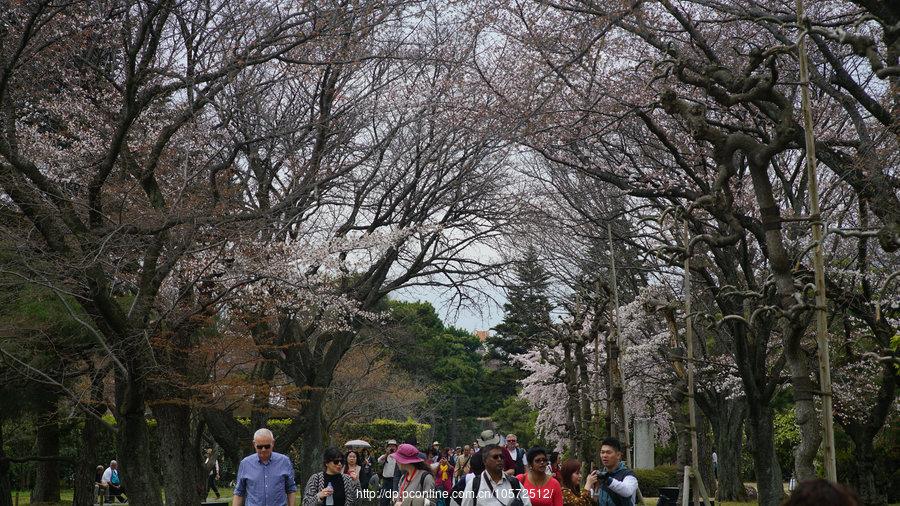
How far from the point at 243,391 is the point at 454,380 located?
134 ft

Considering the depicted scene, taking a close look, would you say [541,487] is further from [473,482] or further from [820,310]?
[820,310]

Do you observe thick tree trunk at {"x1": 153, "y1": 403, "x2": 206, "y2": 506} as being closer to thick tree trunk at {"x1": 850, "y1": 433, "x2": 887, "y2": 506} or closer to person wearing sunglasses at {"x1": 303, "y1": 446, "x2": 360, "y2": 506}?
person wearing sunglasses at {"x1": 303, "y1": 446, "x2": 360, "y2": 506}

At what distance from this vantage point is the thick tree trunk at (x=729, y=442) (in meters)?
25.7

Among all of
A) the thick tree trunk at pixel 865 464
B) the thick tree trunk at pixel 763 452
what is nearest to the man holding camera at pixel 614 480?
the thick tree trunk at pixel 763 452

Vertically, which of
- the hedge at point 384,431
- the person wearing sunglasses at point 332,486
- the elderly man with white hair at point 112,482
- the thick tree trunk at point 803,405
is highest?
the hedge at point 384,431

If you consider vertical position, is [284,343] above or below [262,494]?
above

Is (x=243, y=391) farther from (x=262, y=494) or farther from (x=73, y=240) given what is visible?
(x=262, y=494)

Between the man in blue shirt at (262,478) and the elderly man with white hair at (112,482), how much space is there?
855 inches

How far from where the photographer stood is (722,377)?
23984mm

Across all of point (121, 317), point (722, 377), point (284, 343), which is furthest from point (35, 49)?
point (722, 377)

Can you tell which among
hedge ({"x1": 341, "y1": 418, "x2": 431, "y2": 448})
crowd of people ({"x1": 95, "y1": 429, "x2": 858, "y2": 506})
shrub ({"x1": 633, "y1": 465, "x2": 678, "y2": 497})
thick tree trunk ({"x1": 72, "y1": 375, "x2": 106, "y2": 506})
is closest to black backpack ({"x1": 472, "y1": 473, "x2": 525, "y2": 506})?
crowd of people ({"x1": 95, "y1": 429, "x2": 858, "y2": 506})

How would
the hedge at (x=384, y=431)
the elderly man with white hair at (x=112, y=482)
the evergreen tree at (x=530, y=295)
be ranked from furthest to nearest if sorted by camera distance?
the hedge at (x=384, y=431) < the elderly man with white hair at (x=112, y=482) < the evergreen tree at (x=530, y=295)

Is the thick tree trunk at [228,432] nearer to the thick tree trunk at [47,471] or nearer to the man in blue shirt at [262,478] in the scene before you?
the thick tree trunk at [47,471]

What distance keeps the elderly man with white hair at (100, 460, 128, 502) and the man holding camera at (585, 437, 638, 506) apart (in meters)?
23.2
